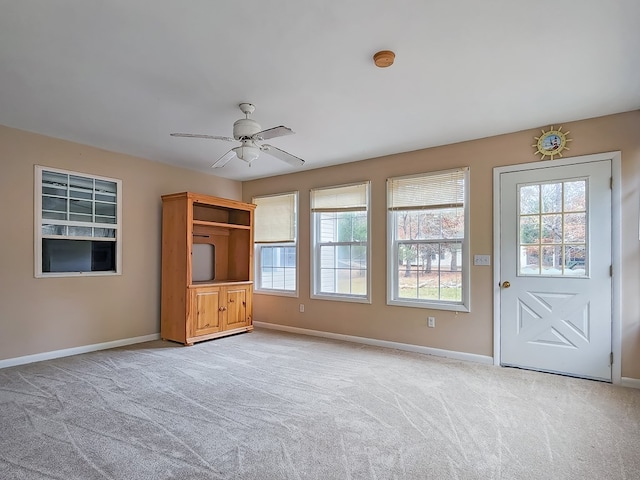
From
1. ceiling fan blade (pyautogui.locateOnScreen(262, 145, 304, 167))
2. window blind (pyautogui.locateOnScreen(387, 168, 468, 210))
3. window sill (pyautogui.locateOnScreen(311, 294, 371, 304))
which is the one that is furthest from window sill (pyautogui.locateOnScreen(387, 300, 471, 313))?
ceiling fan blade (pyautogui.locateOnScreen(262, 145, 304, 167))

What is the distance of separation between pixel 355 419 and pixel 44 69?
11.5 feet

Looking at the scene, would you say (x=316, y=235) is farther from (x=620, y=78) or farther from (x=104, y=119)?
(x=620, y=78)

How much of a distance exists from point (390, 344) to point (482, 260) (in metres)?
1.61

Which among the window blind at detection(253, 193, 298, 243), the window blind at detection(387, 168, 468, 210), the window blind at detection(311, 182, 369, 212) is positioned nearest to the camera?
the window blind at detection(387, 168, 468, 210)

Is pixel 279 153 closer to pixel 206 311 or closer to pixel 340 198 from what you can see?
pixel 340 198

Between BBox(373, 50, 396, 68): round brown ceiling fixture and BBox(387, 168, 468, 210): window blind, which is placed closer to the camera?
BBox(373, 50, 396, 68): round brown ceiling fixture

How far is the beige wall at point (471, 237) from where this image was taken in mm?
3486

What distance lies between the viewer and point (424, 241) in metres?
4.70

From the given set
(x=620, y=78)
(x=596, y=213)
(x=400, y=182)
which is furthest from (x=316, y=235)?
Result: (x=620, y=78)

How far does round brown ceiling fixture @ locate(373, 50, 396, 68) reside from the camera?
2516 mm

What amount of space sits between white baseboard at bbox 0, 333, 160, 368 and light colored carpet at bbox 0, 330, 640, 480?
0.16m

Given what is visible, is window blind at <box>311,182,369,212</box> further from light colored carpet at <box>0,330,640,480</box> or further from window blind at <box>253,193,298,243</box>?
light colored carpet at <box>0,330,640,480</box>

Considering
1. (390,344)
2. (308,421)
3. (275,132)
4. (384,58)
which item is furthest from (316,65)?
(390,344)

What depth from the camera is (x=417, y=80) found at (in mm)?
2936
